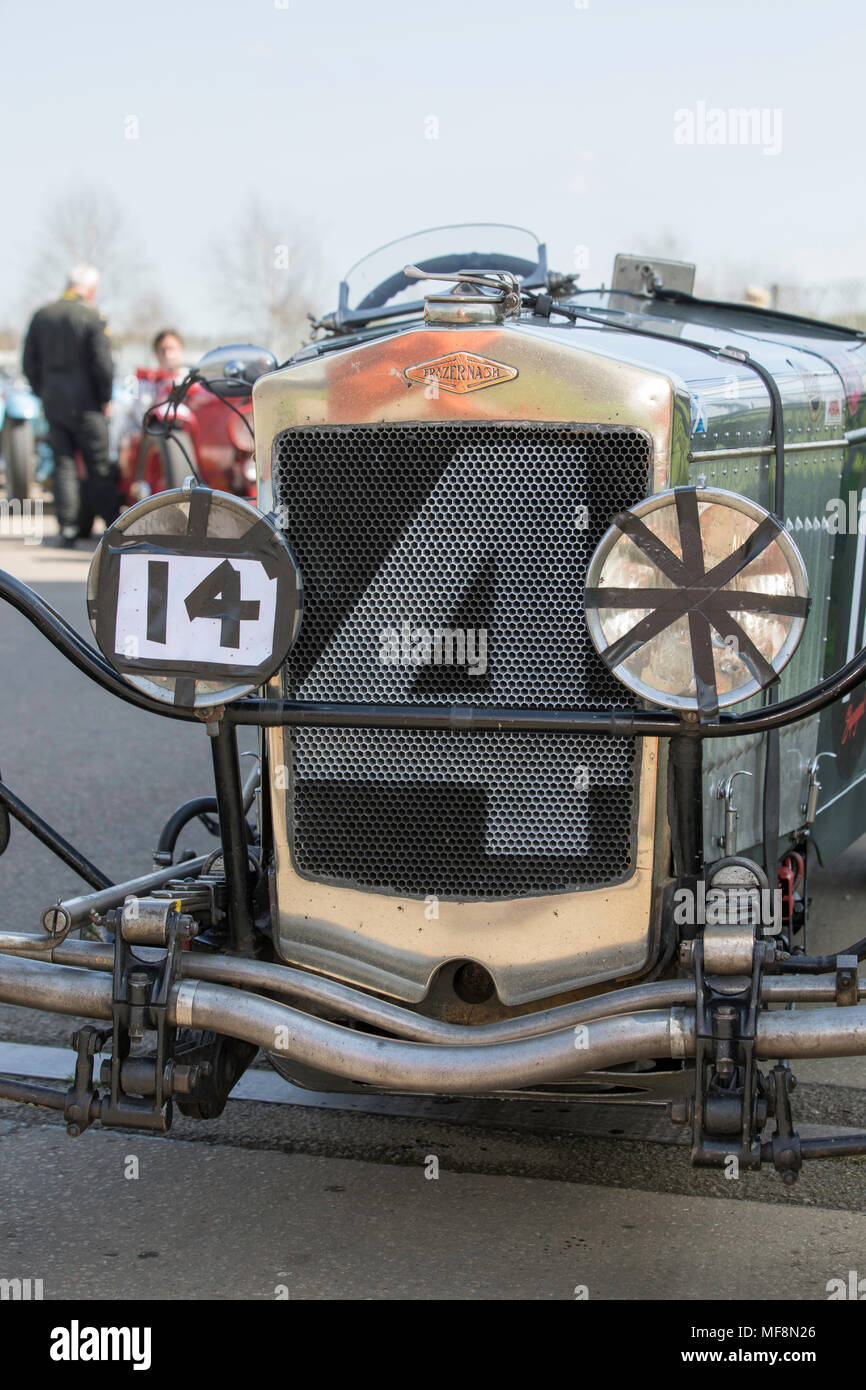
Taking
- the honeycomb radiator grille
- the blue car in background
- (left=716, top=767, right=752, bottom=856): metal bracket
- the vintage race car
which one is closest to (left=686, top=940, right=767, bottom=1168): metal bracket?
the vintage race car

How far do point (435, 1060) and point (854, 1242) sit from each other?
3.27 feet

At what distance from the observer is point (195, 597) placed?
109 inches

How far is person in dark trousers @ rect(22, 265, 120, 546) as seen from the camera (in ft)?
42.9

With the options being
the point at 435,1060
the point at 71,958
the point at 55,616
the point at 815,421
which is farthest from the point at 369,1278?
the point at 815,421

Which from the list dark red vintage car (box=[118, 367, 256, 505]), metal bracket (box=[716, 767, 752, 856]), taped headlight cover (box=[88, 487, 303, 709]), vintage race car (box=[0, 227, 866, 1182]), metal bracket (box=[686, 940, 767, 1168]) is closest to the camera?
metal bracket (box=[686, 940, 767, 1168])

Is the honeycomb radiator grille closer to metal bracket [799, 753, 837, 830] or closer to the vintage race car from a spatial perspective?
the vintage race car

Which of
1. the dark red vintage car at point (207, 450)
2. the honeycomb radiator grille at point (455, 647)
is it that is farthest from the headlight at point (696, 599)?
the dark red vintage car at point (207, 450)

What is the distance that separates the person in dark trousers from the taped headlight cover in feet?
34.6

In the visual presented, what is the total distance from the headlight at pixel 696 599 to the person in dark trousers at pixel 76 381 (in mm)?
10892

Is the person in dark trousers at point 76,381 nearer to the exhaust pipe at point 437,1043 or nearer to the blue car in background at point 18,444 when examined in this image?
the blue car in background at point 18,444

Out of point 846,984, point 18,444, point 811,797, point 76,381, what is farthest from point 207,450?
point 846,984

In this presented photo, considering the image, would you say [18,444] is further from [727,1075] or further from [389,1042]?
[727,1075]

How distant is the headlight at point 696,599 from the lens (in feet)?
8.48

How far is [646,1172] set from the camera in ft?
11.1
